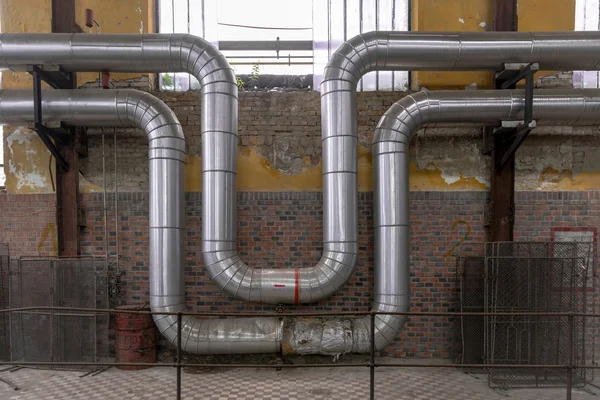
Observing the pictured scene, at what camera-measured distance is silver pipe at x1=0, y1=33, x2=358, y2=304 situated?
474 centimetres

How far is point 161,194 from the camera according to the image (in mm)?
4812

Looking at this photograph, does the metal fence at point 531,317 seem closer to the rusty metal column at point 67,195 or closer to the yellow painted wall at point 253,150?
the yellow painted wall at point 253,150

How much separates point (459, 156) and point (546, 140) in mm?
1206

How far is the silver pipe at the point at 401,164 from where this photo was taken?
4.73 m

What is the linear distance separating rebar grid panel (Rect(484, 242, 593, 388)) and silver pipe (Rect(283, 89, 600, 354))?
1065mm

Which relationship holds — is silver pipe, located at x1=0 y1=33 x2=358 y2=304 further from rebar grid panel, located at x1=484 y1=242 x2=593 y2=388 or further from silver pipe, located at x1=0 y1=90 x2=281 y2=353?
rebar grid panel, located at x1=484 y1=242 x2=593 y2=388

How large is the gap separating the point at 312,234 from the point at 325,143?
1.29 metres

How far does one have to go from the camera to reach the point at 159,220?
4.82 meters

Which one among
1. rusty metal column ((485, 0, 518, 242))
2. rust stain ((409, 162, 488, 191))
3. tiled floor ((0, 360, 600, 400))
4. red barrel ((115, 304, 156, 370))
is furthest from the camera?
rust stain ((409, 162, 488, 191))

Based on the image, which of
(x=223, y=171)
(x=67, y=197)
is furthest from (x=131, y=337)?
(x=223, y=171)

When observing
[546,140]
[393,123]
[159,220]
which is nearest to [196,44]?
[159,220]

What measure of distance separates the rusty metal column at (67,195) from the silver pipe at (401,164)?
3216mm

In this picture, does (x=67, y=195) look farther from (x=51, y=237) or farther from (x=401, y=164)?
(x=401, y=164)

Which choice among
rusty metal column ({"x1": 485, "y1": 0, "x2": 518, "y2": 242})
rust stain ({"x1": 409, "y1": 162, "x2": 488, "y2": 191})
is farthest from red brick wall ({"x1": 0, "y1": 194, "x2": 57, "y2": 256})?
rusty metal column ({"x1": 485, "y1": 0, "x2": 518, "y2": 242})
